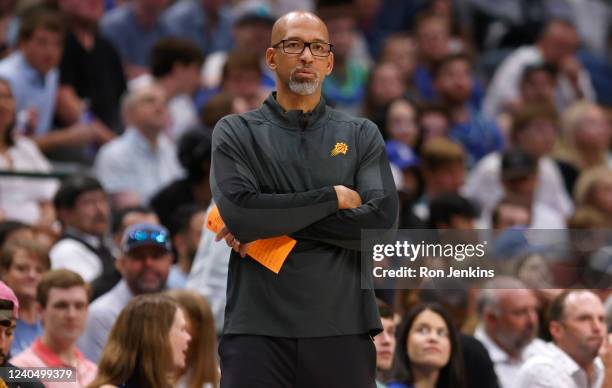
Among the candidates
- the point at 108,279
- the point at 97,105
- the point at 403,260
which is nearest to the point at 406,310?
the point at 108,279

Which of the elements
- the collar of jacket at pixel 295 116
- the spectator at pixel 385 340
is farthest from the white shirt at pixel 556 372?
the collar of jacket at pixel 295 116

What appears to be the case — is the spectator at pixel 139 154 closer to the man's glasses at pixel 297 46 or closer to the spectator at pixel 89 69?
the spectator at pixel 89 69

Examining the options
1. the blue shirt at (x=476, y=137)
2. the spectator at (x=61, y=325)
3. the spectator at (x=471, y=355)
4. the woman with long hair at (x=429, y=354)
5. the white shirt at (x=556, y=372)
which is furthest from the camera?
the blue shirt at (x=476, y=137)

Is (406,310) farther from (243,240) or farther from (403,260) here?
(243,240)

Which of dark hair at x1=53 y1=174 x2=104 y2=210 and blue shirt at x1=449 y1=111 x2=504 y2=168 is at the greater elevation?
blue shirt at x1=449 y1=111 x2=504 y2=168

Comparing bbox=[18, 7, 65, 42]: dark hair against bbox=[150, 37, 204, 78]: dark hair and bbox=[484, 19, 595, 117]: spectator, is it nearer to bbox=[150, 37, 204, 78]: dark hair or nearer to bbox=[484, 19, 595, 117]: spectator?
bbox=[150, 37, 204, 78]: dark hair

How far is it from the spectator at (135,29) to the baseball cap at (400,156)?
2.90 meters

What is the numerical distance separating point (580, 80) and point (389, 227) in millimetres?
9778

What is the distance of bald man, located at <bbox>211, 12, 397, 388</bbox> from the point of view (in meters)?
4.88

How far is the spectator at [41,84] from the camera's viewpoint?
1069 cm

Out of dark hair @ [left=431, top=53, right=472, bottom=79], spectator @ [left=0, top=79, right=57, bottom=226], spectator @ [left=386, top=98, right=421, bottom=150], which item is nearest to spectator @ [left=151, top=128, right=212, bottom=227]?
spectator @ [left=0, top=79, right=57, bottom=226]

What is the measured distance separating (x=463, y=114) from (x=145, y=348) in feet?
23.4

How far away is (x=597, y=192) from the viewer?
36.8 ft

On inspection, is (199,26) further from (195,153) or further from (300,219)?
(300,219)
